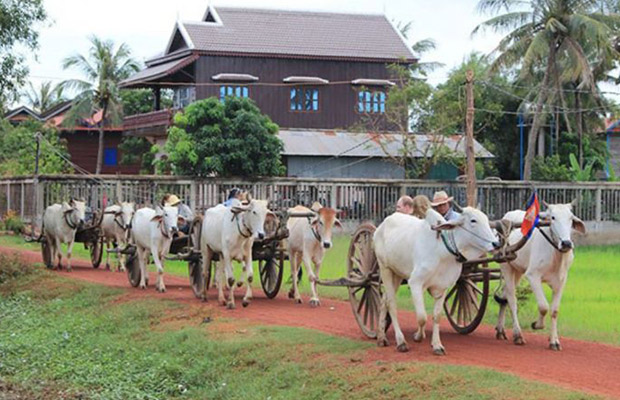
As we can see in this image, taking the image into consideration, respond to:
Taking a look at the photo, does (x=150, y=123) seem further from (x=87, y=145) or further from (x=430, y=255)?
(x=430, y=255)

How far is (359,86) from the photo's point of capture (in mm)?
45781

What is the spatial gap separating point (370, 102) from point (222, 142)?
12200 millimetres

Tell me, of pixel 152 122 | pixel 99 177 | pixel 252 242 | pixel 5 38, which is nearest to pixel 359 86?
pixel 152 122

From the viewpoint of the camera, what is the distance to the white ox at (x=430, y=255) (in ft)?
37.7

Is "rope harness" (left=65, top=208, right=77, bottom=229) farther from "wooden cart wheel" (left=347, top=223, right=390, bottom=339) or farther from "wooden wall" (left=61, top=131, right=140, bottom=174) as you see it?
"wooden wall" (left=61, top=131, right=140, bottom=174)

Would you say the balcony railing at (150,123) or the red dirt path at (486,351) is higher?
the balcony railing at (150,123)

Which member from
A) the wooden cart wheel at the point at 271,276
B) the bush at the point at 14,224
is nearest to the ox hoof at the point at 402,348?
the wooden cart wheel at the point at 271,276

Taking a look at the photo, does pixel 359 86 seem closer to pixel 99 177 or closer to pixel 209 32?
pixel 209 32

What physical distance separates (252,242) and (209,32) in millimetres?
29132

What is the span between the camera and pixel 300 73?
149ft

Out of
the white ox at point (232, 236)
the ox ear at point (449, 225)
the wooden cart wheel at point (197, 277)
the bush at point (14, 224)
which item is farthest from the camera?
the bush at point (14, 224)

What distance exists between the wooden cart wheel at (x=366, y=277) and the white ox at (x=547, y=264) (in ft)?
5.12

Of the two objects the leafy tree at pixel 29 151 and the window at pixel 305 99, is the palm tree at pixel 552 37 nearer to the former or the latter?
the window at pixel 305 99

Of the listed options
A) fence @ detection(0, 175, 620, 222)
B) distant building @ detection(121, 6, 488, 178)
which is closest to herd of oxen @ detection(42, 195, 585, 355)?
fence @ detection(0, 175, 620, 222)
